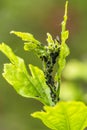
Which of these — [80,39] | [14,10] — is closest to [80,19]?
[80,39]

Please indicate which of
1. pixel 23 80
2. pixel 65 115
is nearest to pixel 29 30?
pixel 23 80

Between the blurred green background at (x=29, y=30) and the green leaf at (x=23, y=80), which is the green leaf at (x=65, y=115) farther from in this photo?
the blurred green background at (x=29, y=30)

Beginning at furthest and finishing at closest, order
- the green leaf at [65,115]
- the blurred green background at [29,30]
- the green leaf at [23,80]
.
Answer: the blurred green background at [29,30], the green leaf at [23,80], the green leaf at [65,115]

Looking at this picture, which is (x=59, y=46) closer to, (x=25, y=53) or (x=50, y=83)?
(x=50, y=83)

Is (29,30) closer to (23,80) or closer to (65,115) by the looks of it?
(23,80)

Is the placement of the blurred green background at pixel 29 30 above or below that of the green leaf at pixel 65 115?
below

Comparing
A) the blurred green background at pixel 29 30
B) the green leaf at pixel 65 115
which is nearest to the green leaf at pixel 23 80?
the green leaf at pixel 65 115
